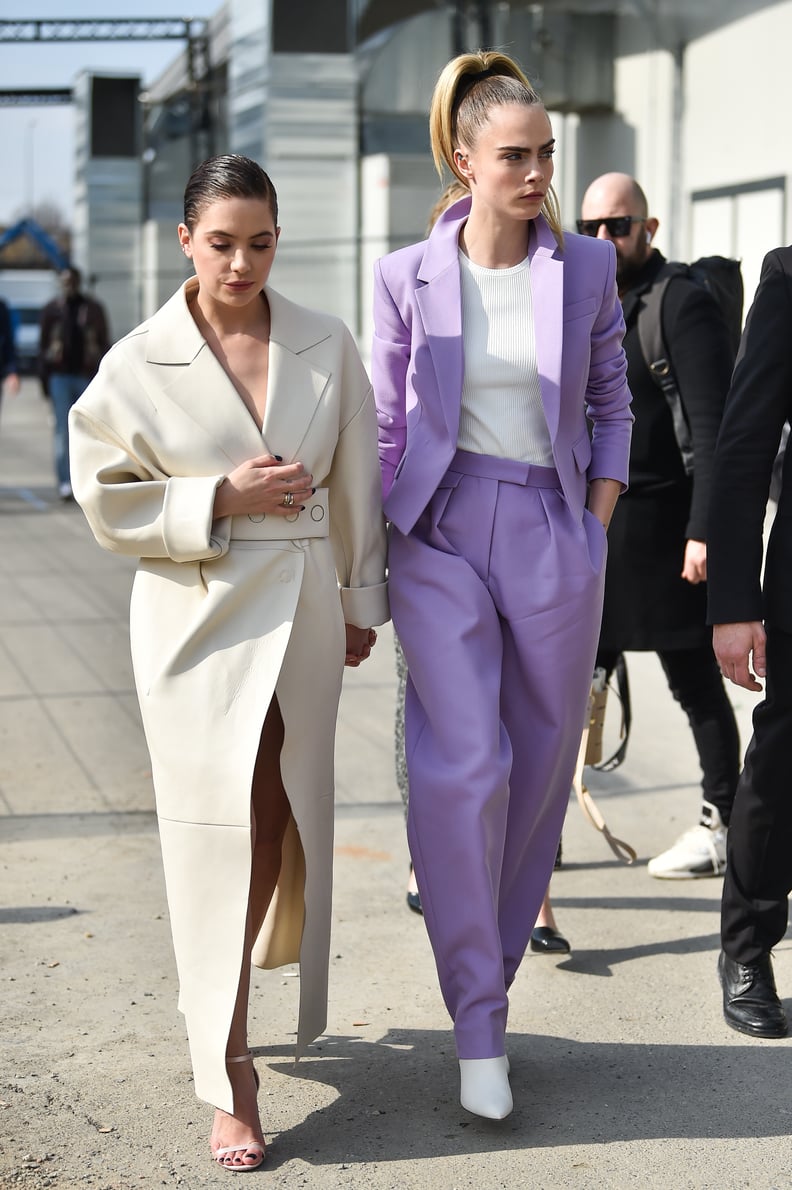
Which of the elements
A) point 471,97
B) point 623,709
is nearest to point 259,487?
point 471,97

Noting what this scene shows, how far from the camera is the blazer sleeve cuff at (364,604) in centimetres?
334

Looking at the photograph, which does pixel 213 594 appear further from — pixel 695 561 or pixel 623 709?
pixel 623 709

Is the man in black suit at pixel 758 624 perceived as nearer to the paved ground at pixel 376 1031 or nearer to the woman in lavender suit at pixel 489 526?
the paved ground at pixel 376 1031

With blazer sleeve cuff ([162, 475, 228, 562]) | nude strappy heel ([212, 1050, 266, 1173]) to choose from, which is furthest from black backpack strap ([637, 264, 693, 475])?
nude strappy heel ([212, 1050, 266, 1173])

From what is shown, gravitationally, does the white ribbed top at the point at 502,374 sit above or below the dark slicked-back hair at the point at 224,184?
below

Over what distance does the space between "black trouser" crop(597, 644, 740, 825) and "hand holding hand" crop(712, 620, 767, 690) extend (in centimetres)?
114

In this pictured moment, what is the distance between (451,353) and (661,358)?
4.49ft

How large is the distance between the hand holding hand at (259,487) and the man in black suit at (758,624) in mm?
1021

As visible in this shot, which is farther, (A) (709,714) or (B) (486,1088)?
(A) (709,714)

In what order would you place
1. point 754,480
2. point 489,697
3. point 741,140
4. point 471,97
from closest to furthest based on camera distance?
point 489,697 < point 471,97 < point 754,480 < point 741,140

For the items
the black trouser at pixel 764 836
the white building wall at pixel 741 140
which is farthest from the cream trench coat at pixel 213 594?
the white building wall at pixel 741 140

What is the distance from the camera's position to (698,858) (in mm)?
4863

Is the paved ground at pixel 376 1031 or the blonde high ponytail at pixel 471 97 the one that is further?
the blonde high ponytail at pixel 471 97

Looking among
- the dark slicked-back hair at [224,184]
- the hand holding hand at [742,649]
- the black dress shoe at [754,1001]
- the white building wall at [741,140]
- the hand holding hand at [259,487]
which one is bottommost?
the black dress shoe at [754,1001]
